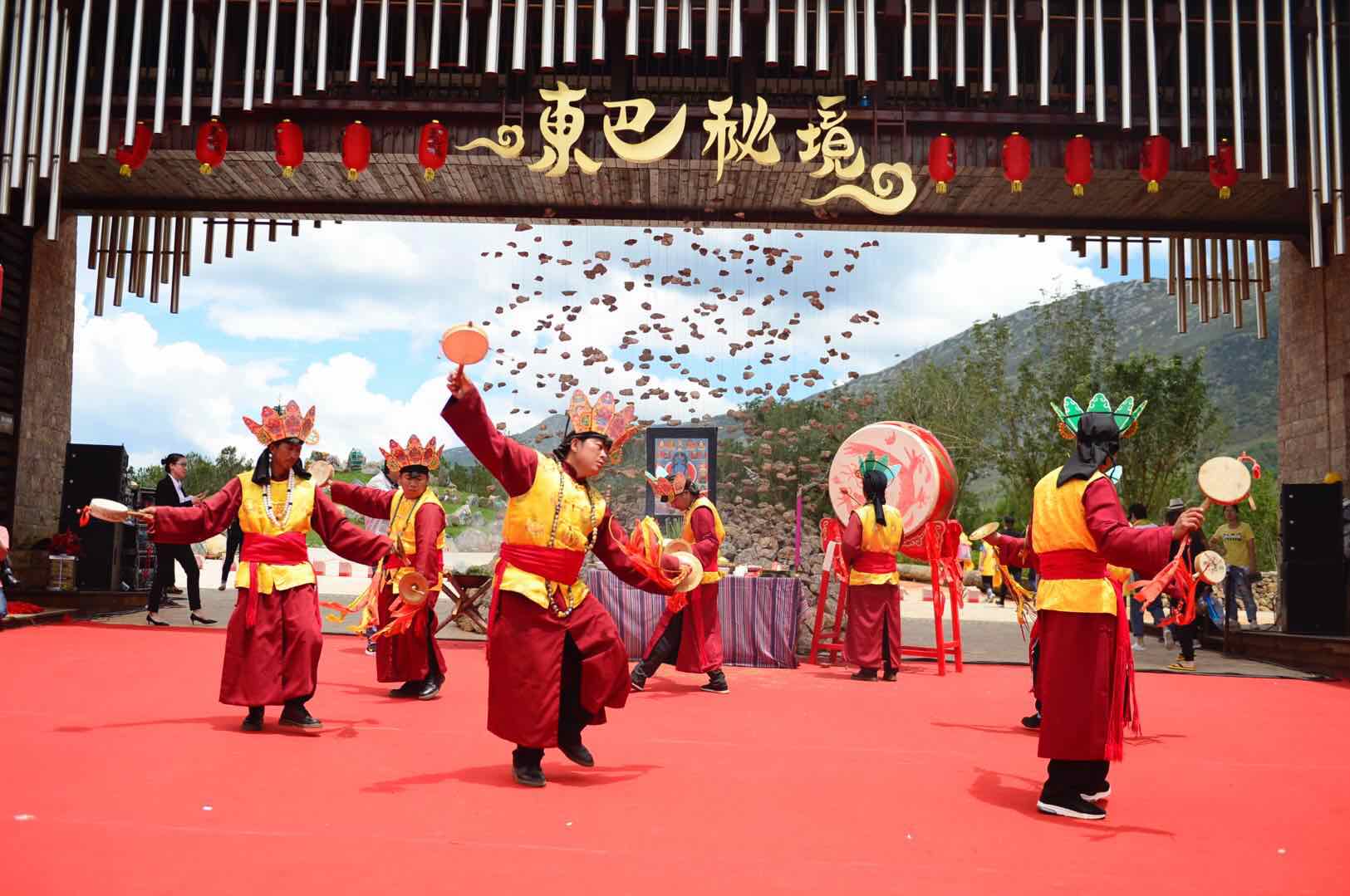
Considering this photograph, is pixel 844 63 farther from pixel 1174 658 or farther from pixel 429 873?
pixel 429 873

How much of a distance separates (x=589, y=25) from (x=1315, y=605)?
8.62 m

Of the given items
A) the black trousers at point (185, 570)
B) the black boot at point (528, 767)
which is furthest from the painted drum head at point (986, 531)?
the black trousers at point (185, 570)

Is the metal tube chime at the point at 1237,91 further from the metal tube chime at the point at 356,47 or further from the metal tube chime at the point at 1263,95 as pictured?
the metal tube chime at the point at 356,47

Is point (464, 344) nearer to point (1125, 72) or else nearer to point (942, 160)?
point (942, 160)

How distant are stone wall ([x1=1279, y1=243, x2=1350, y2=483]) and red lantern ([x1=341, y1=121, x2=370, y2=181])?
362 inches

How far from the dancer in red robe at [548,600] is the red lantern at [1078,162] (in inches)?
242

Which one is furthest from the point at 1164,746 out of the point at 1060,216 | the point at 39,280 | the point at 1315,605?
the point at 39,280

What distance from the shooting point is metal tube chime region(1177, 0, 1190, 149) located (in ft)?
29.5

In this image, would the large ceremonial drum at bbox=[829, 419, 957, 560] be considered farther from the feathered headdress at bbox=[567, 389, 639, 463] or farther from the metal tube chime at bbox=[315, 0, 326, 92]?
the metal tube chime at bbox=[315, 0, 326, 92]

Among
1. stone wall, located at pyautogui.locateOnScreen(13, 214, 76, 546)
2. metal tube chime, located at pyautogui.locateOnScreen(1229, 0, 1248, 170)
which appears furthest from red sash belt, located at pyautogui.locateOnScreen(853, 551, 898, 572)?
stone wall, located at pyautogui.locateOnScreen(13, 214, 76, 546)

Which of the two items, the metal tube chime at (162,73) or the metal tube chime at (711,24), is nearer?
the metal tube chime at (162,73)

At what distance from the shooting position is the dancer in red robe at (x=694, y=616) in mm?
7438

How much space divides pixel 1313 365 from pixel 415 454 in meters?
9.20

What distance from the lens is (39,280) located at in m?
11.4
